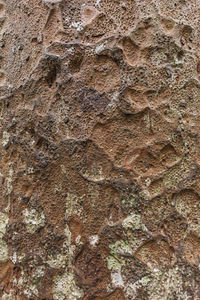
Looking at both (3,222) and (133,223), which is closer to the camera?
(133,223)

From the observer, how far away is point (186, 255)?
0.78 metres

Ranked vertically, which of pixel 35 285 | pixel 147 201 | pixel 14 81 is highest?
pixel 14 81

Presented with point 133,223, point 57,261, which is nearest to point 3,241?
point 57,261

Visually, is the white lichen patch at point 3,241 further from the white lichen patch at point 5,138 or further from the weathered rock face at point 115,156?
the white lichen patch at point 5,138

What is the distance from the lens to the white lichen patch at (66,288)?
81 cm

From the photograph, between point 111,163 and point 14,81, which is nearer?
point 111,163

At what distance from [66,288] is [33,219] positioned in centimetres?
18

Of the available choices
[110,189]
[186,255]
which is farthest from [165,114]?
[186,255]

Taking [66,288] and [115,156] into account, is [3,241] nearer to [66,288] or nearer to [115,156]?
[66,288]

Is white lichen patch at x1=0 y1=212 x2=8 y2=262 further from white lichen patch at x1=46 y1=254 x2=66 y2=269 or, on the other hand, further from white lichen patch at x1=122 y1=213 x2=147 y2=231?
white lichen patch at x1=122 y1=213 x2=147 y2=231

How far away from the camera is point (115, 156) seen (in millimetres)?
808

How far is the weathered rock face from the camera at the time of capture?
0.79 metres

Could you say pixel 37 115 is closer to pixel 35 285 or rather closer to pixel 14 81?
pixel 14 81

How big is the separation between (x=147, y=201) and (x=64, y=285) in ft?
0.91
